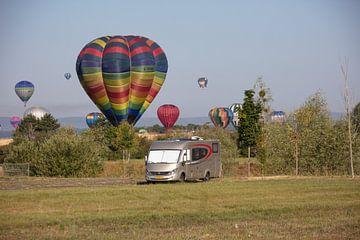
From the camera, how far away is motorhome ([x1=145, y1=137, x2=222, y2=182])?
40.2m

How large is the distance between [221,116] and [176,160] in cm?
8807

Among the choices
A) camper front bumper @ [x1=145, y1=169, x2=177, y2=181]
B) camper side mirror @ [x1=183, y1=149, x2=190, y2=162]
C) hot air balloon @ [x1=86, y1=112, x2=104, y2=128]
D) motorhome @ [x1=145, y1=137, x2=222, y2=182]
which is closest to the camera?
camper front bumper @ [x1=145, y1=169, x2=177, y2=181]

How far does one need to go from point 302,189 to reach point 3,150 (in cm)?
5254

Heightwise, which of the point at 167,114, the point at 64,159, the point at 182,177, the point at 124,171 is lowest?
the point at 124,171

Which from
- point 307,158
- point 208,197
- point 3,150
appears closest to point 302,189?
point 208,197

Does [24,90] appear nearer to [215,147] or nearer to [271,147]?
[271,147]

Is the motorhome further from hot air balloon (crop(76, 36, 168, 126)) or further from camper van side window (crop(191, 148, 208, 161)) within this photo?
hot air balloon (crop(76, 36, 168, 126))

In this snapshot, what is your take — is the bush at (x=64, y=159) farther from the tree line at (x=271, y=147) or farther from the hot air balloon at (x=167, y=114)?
the hot air balloon at (x=167, y=114)

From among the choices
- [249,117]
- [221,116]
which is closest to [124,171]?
[249,117]

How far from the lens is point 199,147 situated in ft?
142

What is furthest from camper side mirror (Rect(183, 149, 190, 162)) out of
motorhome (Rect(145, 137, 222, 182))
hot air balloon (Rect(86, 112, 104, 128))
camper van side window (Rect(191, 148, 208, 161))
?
hot air balloon (Rect(86, 112, 104, 128))

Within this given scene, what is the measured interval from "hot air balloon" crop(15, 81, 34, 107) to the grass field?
313ft

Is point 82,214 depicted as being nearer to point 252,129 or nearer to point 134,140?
point 252,129

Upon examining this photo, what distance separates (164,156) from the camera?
40625mm
